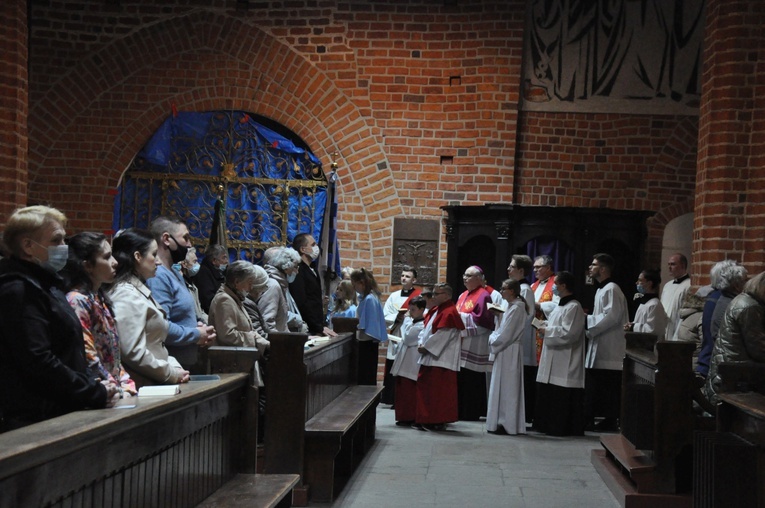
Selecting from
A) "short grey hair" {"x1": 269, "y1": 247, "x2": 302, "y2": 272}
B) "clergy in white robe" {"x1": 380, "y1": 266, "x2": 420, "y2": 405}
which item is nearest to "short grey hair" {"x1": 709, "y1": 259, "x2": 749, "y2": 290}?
"short grey hair" {"x1": 269, "y1": 247, "x2": 302, "y2": 272}

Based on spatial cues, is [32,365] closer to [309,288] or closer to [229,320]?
[229,320]

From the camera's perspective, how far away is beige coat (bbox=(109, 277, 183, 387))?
15.1 feet

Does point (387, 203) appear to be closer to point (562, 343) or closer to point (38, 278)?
point (562, 343)

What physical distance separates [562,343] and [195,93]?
578 centimetres

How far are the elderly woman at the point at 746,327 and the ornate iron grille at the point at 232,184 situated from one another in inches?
283

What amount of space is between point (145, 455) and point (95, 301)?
3.00 feet

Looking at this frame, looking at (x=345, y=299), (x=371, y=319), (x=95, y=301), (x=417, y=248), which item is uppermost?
(x=417, y=248)

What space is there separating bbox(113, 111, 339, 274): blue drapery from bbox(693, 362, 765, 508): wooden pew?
7932 mm

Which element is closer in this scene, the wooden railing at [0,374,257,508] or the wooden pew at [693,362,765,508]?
the wooden railing at [0,374,257,508]

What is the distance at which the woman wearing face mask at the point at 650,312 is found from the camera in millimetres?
9711

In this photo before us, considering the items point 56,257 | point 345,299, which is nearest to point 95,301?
point 56,257

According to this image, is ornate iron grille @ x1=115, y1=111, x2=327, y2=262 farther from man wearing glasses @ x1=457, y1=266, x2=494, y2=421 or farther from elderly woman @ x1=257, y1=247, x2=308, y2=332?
elderly woman @ x1=257, y1=247, x2=308, y2=332

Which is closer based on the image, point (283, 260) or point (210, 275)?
point (283, 260)

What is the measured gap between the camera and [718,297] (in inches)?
277
